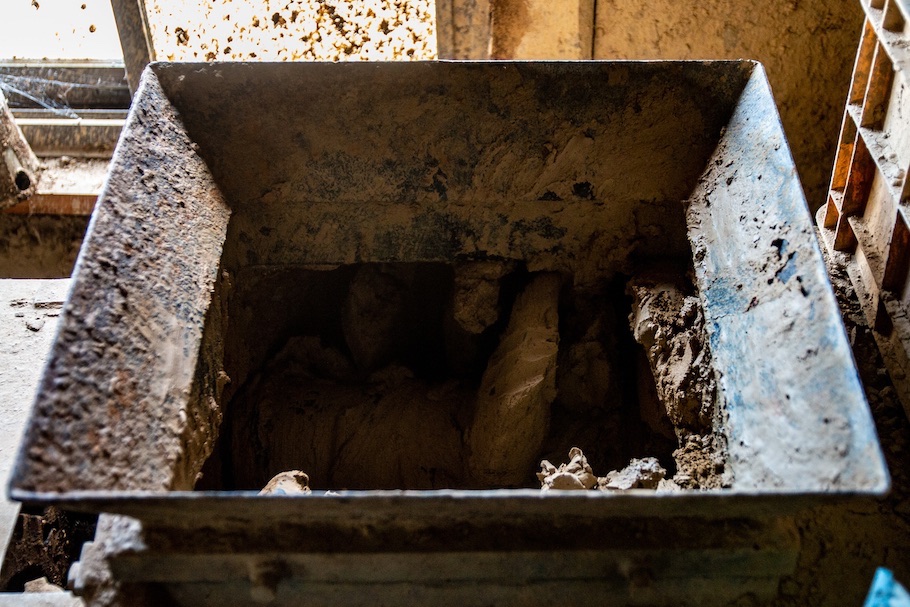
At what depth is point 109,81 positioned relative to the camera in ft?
9.73

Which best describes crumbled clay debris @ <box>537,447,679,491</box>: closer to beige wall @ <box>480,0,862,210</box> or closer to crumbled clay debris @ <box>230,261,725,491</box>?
crumbled clay debris @ <box>230,261,725,491</box>

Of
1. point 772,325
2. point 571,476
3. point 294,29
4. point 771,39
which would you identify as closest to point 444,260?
point 571,476

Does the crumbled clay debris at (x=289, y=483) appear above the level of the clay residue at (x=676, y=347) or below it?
below

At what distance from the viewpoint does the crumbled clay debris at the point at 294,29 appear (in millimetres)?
2596

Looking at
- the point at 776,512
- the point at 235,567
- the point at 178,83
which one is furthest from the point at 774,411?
the point at 178,83

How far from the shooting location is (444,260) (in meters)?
2.05

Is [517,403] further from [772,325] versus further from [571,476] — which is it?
[772,325]

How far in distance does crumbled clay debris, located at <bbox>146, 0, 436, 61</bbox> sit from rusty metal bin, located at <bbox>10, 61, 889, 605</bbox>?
2.79 ft

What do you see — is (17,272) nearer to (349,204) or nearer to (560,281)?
(349,204)

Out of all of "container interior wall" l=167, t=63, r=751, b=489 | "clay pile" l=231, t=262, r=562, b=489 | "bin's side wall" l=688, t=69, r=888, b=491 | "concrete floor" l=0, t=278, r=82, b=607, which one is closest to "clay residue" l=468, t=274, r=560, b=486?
"clay pile" l=231, t=262, r=562, b=489

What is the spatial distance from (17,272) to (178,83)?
4.89 feet

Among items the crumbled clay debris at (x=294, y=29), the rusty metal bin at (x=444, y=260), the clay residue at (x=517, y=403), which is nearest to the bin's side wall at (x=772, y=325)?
the rusty metal bin at (x=444, y=260)

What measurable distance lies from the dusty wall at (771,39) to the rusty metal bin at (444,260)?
31.1 inches

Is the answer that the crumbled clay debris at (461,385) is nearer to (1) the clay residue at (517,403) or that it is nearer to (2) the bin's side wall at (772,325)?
(1) the clay residue at (517,403)
